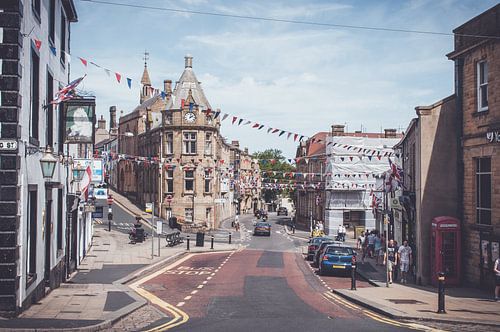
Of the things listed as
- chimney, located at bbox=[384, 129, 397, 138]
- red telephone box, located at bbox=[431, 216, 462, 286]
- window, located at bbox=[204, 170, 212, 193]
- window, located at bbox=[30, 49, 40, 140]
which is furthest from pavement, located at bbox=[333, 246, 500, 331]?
chimney, located at bbox=[384, 129, 397, 138]

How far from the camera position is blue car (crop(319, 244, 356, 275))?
92.1 ft

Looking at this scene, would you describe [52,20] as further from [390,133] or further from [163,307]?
[390,133]

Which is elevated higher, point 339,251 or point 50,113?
point 50,113

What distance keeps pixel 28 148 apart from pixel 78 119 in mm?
5528

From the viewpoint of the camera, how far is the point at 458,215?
24.4 m

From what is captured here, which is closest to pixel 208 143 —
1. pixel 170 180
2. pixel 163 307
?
pixel 170 180

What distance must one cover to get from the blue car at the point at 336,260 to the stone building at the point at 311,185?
117ft

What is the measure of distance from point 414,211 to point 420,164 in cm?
259

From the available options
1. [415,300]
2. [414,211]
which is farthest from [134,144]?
[415,300]

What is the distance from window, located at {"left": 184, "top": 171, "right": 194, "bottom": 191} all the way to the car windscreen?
35.5 meters

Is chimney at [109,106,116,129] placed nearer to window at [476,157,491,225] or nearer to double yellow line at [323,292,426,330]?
window at [476,157,491,225]

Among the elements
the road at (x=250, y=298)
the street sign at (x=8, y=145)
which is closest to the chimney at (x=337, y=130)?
the road at (x=250, y=298)

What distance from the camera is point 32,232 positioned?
16625 millimetres

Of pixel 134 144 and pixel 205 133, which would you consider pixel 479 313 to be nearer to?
pixel 205 133
